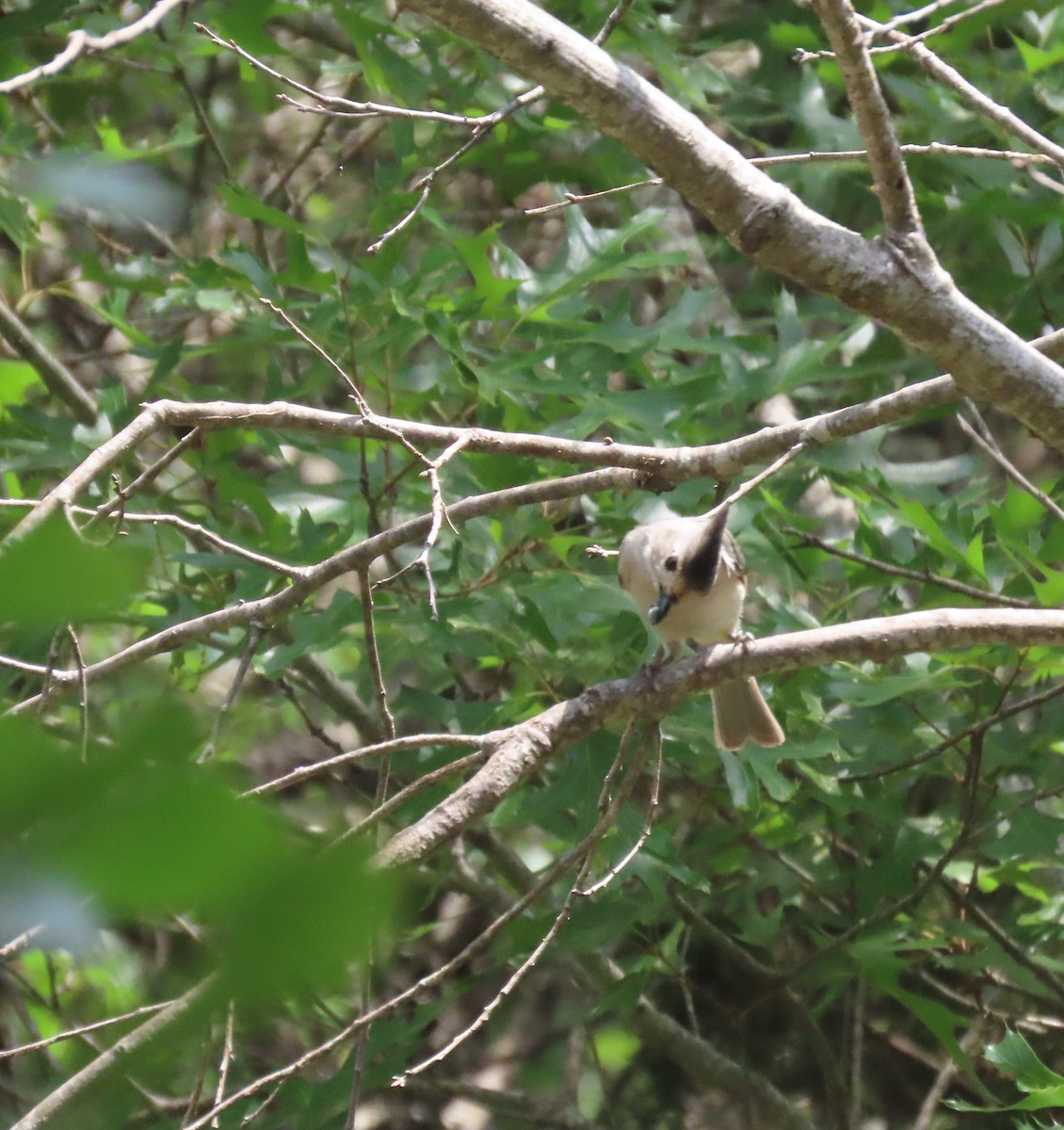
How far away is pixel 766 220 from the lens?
2.07m

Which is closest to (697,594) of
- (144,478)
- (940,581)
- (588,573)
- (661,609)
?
(661,609)

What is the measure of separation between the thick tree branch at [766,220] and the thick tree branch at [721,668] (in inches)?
13.3

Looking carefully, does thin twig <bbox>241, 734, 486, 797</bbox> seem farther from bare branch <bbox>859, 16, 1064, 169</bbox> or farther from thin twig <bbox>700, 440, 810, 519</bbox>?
bare branch <bbox>859, 16, 1064, 169</bbox>

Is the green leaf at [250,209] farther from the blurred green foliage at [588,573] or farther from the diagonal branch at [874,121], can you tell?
the diagonal branch at [874,121]

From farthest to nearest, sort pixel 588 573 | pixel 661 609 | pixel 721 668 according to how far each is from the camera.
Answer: pixel 588 573
pixel 661 609
pixel 721 668

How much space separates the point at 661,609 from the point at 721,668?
0.92 meters

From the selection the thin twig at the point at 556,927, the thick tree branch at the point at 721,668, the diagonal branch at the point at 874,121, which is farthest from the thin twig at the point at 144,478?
the diagonal branch at the point at 874,121

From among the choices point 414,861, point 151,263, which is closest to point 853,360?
point 151,263

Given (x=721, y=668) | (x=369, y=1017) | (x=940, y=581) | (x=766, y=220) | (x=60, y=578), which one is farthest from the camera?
(x=940, y=581)

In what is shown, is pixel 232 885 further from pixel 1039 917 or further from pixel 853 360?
pixel 853 360

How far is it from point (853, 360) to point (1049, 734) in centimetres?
172

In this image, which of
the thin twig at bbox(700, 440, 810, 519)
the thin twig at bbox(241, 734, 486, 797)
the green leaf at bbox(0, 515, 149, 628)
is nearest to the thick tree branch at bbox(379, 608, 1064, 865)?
the thin twig at bbox(241, 734, 486, 797)

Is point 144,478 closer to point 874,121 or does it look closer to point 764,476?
point 764,476

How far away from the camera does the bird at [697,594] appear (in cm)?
329
